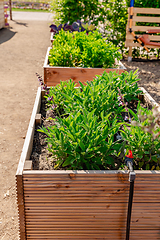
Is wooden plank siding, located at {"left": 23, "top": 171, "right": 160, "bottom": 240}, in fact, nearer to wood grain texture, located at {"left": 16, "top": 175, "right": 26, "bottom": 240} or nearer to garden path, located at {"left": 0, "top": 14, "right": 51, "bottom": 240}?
wood grain texture, located at {"left": 16, "top": 175, "right": 26, "bottom": 240}

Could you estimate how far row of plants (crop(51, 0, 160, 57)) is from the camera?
6.80 m

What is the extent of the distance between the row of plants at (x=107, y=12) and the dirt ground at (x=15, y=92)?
89 centimetres

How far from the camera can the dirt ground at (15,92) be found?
8.29 ft

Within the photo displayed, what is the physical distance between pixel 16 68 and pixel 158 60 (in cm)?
363

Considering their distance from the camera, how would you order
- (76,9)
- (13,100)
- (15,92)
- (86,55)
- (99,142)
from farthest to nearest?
1. (76,9)
2. (15,92)
3. (13,100)
4. (86,55)
5. (99,142)

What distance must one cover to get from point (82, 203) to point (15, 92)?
360 centimetres

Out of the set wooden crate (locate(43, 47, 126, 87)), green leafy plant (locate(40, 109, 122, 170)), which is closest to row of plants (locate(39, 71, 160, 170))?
green leafy plant (locate(40, 109, 122, 170))

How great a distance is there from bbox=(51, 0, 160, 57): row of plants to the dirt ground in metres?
0.89

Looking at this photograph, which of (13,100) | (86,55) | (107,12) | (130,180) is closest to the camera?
(130,180)

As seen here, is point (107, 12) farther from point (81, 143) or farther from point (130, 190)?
point (130, 190)

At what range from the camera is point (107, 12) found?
700cm

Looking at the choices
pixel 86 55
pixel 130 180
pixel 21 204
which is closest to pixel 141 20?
pixel 86 55

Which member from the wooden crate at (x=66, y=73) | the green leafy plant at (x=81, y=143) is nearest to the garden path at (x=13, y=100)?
the wooden crate at (x=66, y=73)

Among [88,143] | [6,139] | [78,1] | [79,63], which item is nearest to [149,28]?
[78,1]
